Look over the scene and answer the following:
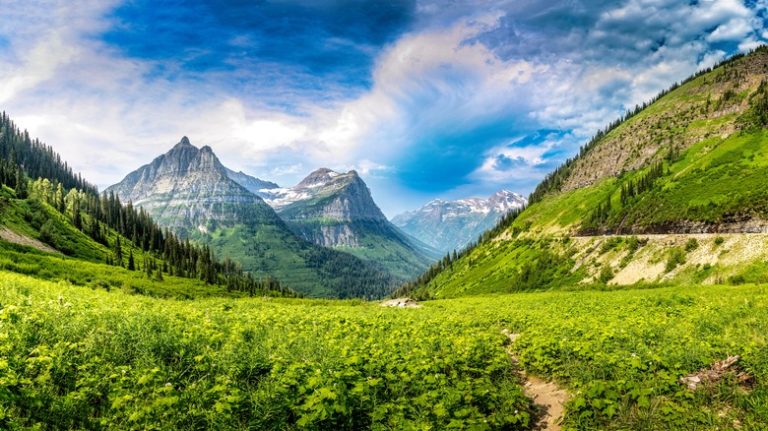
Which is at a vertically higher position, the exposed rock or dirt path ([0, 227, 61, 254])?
dirt path ([0, 227, 61, 254])

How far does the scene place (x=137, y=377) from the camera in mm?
9898

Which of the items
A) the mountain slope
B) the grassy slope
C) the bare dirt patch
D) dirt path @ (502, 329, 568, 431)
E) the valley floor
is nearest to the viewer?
the valley floor

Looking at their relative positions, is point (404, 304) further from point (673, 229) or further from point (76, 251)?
point (76, 251)

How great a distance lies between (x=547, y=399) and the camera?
1410cm

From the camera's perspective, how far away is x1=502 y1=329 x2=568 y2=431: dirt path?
39.3 feet

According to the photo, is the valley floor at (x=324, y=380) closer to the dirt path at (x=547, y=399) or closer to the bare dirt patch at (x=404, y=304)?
the dirt path at (x=547, y=399)

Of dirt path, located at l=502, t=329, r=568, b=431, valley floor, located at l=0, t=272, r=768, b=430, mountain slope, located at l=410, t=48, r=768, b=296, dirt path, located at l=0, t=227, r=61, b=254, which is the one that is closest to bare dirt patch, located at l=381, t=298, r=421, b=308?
mountain slope, located at l=410, t=48, r=768, b=296

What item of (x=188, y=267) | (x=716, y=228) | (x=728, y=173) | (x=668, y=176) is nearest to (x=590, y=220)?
(x=668, y=176)

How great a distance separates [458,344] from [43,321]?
15670 mm

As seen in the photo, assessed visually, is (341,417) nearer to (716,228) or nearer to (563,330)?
(563,330)

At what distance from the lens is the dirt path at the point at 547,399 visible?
1199 centimetres

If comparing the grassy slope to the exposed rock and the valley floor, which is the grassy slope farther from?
the exposed rock

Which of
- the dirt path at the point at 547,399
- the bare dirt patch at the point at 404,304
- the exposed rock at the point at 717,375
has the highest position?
the exposed rock at the point at 717,375

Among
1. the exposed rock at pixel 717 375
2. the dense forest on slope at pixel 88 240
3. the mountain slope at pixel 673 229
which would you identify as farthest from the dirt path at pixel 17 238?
the mountain slope at pixel 673 229
